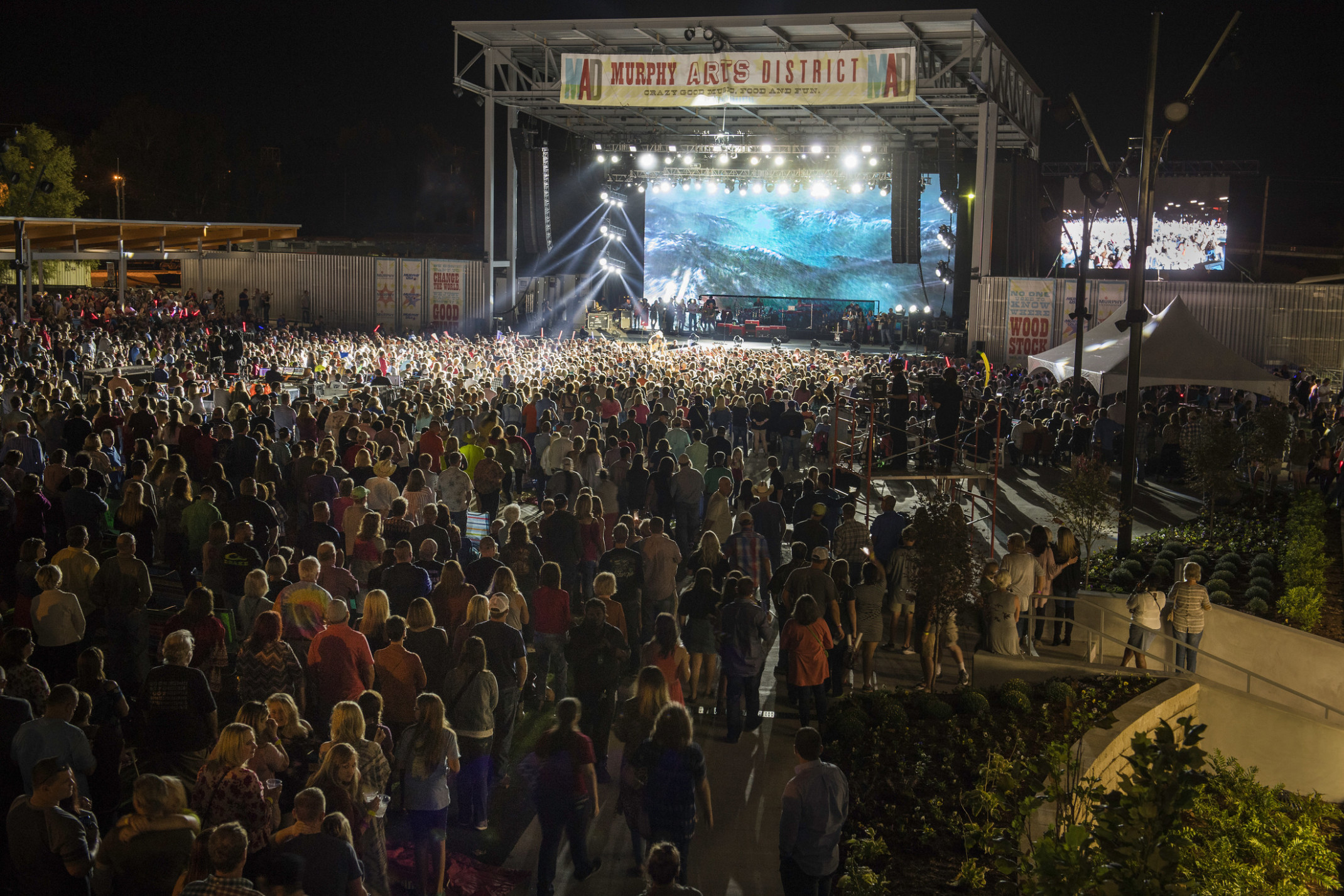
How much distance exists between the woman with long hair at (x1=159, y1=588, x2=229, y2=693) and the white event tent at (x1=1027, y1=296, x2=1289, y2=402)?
15.5 meters

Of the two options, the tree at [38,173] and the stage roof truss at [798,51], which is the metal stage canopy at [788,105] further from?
the tree at [38,173]

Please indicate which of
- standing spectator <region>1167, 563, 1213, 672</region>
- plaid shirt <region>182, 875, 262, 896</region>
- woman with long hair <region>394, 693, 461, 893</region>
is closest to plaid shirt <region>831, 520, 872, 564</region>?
standing spectator <region>1167, 563, 1213, 672</region>

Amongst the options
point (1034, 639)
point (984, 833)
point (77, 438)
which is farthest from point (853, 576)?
point (77, 438)

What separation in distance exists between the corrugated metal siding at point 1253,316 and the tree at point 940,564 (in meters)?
23.4

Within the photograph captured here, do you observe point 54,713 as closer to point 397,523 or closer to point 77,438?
point 397,523

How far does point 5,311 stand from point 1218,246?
38.1 meters

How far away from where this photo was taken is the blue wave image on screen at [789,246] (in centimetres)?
3956

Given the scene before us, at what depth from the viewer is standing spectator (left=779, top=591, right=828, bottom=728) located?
714 centimetres

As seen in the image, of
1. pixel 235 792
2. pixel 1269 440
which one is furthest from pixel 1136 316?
pixel 235 792

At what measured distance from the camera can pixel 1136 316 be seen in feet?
39.2

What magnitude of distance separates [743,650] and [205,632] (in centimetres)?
341

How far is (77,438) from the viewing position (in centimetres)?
1197

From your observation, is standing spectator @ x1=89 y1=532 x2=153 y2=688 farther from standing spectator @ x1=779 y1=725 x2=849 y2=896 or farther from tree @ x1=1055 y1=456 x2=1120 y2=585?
tree @ x1=1055 y1=456 x2=1120 y2=585

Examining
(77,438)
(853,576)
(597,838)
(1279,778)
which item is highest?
(77,438)
